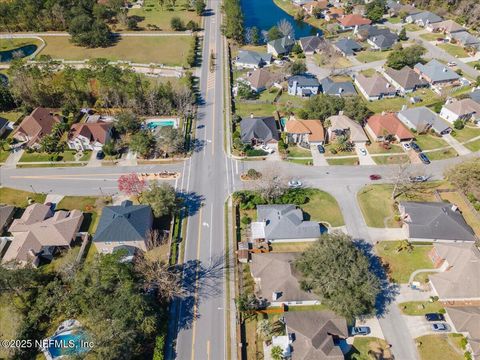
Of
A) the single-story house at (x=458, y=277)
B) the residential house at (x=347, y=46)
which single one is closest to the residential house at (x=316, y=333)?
the single-story house at (x=458, y=277)

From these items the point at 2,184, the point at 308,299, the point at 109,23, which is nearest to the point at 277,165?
the point at 308,299

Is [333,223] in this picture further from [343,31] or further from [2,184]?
[343,31]

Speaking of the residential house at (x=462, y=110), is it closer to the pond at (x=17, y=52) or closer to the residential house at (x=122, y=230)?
the residential house at (x=122, y=230)

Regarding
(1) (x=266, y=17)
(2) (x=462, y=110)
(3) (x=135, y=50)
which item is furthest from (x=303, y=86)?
(1) (x=266, y=17)

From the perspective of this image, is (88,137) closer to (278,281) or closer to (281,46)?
(278,281)

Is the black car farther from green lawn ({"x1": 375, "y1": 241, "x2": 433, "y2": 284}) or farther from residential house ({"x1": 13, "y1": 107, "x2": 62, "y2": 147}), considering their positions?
residential house ({"x1": 13, "y1": 107, "x2": 62, "y2": 147})

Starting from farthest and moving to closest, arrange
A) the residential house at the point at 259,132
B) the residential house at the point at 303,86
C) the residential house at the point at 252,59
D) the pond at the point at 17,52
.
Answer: the pond at the point at 17,52
the residential house at the point at 252,59
the residential house at the point at 303,86
the residential house at the point at 259,132

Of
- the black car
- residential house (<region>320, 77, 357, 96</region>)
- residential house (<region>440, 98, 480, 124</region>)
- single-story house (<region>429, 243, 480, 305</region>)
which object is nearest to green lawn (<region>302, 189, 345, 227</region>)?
single-story house (<region>429, 243, 480, 305</region>)

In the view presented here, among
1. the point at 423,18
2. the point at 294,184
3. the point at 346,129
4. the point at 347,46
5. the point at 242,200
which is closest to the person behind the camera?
the point at 242,200
